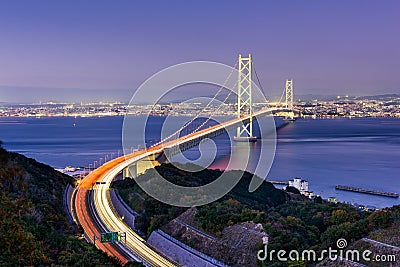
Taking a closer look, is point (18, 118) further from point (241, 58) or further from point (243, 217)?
point (243, 217)

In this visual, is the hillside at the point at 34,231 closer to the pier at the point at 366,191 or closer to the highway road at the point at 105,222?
the highway road at the point at 105,222

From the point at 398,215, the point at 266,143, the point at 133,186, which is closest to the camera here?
the point at 398,215

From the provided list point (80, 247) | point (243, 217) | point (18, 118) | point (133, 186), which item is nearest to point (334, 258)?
point (243, 217)

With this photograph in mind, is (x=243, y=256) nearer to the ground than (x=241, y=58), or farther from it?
nearer to the ground

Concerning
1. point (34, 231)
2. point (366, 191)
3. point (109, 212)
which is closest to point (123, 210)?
point (109, 212)

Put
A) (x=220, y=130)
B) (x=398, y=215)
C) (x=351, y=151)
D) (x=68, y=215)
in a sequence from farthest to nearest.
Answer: (x=351, y=151)
(x=220, y=130)
(x=68, y=215)
(x=398, y=215)
